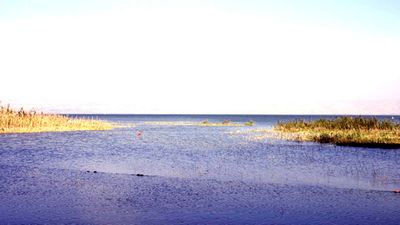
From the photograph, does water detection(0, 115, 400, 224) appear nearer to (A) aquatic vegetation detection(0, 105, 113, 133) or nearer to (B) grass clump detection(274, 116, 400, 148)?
(B) grass clump detection(274, 116, 400, 148)

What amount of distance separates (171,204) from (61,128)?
5624cm

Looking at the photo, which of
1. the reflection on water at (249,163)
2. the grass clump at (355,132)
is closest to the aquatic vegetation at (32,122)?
the reflection on water at (249,163)

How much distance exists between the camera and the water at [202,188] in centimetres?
1533

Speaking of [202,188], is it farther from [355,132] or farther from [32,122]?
[32,122]

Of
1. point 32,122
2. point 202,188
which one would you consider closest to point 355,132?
point 202,188

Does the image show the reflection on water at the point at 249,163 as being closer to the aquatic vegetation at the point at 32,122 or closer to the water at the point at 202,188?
the water at the point at 202,188

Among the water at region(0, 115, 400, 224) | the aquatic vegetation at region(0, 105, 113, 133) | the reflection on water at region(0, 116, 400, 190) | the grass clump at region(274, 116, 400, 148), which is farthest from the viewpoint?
the aquatic vegetation at region(0, 105, 113, 133)

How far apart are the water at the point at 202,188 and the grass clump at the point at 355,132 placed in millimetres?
6830

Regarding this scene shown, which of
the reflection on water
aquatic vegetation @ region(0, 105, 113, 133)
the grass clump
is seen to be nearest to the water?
the reflection on water

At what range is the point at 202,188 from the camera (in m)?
20.8

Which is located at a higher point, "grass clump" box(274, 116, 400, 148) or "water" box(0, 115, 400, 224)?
"grass clump" box(274, 116, 400, 148)

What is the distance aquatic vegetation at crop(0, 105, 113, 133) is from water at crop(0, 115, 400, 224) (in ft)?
93.6

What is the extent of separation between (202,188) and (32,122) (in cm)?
4992

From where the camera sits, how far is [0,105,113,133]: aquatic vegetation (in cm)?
6194
